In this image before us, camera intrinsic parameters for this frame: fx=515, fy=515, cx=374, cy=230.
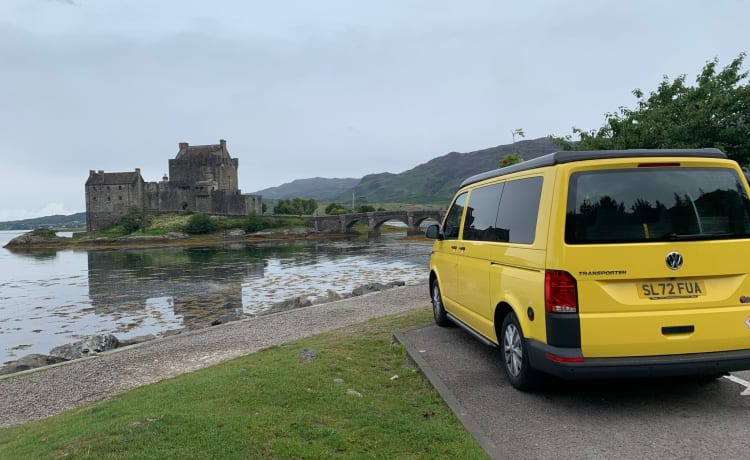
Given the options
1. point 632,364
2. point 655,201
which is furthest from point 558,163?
point 632,364

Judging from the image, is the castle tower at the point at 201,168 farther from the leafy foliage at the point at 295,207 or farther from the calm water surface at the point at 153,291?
the calm water surface at the point at 153,291

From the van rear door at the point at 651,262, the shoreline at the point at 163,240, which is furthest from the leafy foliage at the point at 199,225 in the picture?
the van rear door at the point at 651,262

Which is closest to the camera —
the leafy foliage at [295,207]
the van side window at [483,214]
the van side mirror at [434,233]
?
the van side window at [483,214]

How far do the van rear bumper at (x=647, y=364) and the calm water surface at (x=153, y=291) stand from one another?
47.9ft

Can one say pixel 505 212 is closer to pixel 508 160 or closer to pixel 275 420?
pixel 275 420

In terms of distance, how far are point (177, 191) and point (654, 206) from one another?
100589mm

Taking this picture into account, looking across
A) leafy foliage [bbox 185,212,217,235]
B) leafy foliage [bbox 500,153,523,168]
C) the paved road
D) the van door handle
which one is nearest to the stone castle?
leafy foliage [bbox 185,212,217,235]

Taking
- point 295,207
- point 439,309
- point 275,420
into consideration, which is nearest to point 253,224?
point 295,207

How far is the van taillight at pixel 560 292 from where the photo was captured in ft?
14.8

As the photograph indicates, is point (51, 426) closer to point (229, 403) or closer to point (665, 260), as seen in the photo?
point (229, 403)

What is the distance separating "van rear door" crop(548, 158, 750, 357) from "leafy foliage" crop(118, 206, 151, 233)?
302 ft

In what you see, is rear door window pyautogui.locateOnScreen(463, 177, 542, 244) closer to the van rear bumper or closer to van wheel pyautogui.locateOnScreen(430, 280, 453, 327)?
the van rear bumper

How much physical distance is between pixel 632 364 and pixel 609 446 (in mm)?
781

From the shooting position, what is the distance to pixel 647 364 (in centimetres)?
446
